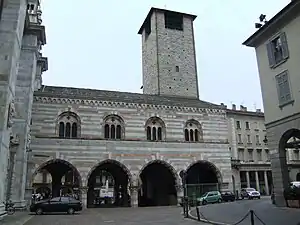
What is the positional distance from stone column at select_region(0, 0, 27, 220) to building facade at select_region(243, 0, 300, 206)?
13.6 m

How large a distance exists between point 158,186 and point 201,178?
185 inches

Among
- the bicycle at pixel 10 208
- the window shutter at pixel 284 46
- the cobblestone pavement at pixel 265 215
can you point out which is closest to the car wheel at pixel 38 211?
the bicycle at pixel 10 208

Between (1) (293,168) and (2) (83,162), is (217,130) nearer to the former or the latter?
(2) (83,162)

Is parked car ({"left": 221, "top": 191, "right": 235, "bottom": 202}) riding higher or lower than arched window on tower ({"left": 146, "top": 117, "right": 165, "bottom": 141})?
lower

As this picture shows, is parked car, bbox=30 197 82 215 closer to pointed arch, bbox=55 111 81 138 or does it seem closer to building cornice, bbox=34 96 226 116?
pointed arch, bbox=55 111 81 138

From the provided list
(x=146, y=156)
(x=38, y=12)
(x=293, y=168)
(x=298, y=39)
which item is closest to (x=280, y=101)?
(x=298, y=39)

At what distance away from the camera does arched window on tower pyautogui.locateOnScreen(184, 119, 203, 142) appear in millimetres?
30750

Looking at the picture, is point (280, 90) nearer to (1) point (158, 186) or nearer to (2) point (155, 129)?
(2) point (155, 129)

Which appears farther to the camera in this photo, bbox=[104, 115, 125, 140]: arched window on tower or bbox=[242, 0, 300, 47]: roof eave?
bbox=[104, 115, 125, 140]: arched window on tower

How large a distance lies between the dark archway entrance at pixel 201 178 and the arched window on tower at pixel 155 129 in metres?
4.16

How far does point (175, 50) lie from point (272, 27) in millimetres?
22536

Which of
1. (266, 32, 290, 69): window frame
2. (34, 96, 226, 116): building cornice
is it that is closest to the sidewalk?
(34, 96, 226, 116): building cornice

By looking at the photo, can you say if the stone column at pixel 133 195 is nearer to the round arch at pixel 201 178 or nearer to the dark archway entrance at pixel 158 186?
the dark archway entrance at pixel 158 186

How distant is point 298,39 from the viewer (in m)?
16.8
